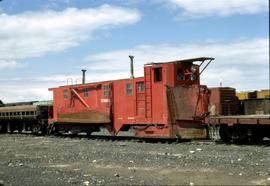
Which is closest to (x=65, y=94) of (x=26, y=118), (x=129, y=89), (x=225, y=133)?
(x=26, y=118)

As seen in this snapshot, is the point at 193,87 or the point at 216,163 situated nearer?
the point at 216,163

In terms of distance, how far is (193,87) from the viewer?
22375 mm

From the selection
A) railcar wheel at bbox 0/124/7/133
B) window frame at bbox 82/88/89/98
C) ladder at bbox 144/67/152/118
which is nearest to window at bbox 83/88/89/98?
window frame at bbox 82/88/89/98

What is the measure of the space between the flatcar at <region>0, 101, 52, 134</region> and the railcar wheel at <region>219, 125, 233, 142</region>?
1427 centimetres

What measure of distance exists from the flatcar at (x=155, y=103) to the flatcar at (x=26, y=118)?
5261mm

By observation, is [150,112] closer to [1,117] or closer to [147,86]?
[147,86]

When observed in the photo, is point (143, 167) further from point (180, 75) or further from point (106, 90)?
point (106, 90)

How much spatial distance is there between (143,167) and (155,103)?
33.0ft

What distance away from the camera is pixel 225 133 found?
21406 mm

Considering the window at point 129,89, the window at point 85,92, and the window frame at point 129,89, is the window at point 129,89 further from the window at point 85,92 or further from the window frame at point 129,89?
the window at point 85,92

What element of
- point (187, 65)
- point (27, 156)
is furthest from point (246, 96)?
point (27, 156)

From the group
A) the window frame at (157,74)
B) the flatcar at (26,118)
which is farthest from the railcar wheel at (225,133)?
the flatcar at (26,118)

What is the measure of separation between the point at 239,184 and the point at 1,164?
796 centimetres

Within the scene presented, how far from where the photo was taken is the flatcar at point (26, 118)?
105 ft
